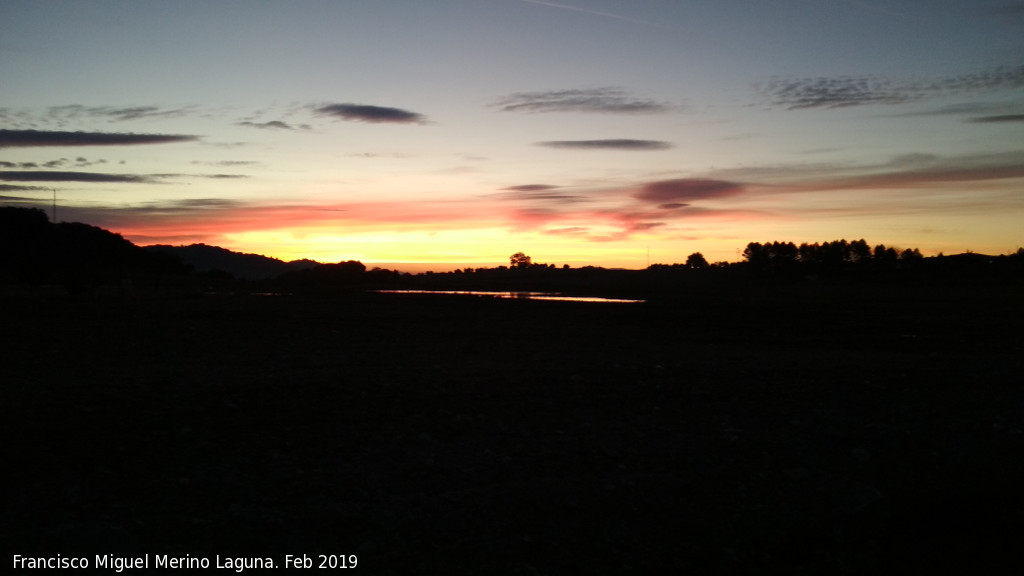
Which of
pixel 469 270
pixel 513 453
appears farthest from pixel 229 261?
pixel 513 453

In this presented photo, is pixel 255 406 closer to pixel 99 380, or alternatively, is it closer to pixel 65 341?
pixel 99 380

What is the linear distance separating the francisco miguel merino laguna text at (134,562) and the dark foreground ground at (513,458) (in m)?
0.08

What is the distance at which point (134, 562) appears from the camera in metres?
4.96

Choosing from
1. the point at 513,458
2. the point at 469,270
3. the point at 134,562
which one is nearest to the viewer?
the point at 134,562

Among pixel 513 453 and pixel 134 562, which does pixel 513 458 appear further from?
pixel 134 562

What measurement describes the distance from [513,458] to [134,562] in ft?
11.8

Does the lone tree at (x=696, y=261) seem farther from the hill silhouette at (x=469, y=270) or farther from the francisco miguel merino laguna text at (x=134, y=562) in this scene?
the francisco miguel merino laguna text at (x=134, y=562)

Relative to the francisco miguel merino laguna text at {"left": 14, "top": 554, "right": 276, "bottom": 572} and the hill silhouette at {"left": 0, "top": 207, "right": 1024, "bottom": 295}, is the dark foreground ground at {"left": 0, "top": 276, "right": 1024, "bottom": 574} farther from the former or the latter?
the hill silhouette at {"left": 0, "top": 207, "right": 1024, "bottom": 295}

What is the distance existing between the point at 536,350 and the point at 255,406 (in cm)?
710

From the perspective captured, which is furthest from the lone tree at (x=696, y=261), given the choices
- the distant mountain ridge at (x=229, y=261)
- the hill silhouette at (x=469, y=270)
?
the distant mountain ridge at (x=229, y=261)

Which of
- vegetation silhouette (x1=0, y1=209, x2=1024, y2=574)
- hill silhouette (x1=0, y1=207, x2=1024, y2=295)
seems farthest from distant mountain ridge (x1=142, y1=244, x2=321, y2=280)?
vegetation silhouette (x1=0, y1=209, x2=1024, y2=574)

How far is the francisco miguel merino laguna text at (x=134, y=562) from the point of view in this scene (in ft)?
15.7

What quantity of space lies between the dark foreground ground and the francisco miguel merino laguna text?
77mm

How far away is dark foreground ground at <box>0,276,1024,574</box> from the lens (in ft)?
18.5
